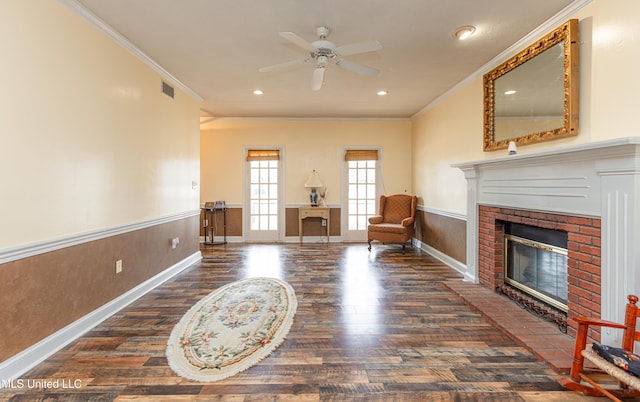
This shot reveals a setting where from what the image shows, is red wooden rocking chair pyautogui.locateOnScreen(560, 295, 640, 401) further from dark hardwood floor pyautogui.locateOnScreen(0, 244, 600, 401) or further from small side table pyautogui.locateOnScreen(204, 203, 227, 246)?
small side table pyautogui.locateOnScreen(204, 203, 227, 246)

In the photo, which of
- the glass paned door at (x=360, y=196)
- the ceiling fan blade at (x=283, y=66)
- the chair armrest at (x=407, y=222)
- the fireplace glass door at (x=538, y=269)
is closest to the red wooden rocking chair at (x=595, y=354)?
the fireplace glass door at (x=538, y=269)

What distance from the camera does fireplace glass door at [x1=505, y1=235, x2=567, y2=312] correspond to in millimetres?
2521

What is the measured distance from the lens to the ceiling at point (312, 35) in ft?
7.95

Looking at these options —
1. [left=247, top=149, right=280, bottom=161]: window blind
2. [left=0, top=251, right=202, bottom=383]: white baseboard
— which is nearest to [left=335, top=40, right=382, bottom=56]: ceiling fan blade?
[left=0, top=251, right=202, bottom=383]: white baseboard

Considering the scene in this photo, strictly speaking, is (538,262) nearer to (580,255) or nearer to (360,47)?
(580,255)

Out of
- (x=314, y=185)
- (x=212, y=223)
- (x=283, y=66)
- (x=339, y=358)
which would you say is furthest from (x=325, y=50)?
(x=212, y=223)

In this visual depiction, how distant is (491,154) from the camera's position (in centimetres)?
355

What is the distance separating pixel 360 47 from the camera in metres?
2.50

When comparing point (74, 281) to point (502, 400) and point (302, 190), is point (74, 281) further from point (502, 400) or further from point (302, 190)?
point (302, 190)

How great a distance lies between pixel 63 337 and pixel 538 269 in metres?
4.01

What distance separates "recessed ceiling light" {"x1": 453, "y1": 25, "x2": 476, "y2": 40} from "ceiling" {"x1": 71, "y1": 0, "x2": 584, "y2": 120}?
60 mm

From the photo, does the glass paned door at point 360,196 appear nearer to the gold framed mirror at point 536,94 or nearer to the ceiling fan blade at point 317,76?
the gold framed mirror at point 536,94

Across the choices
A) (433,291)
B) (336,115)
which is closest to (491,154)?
(433,291)

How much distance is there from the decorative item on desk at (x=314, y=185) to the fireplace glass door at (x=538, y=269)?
368cm
